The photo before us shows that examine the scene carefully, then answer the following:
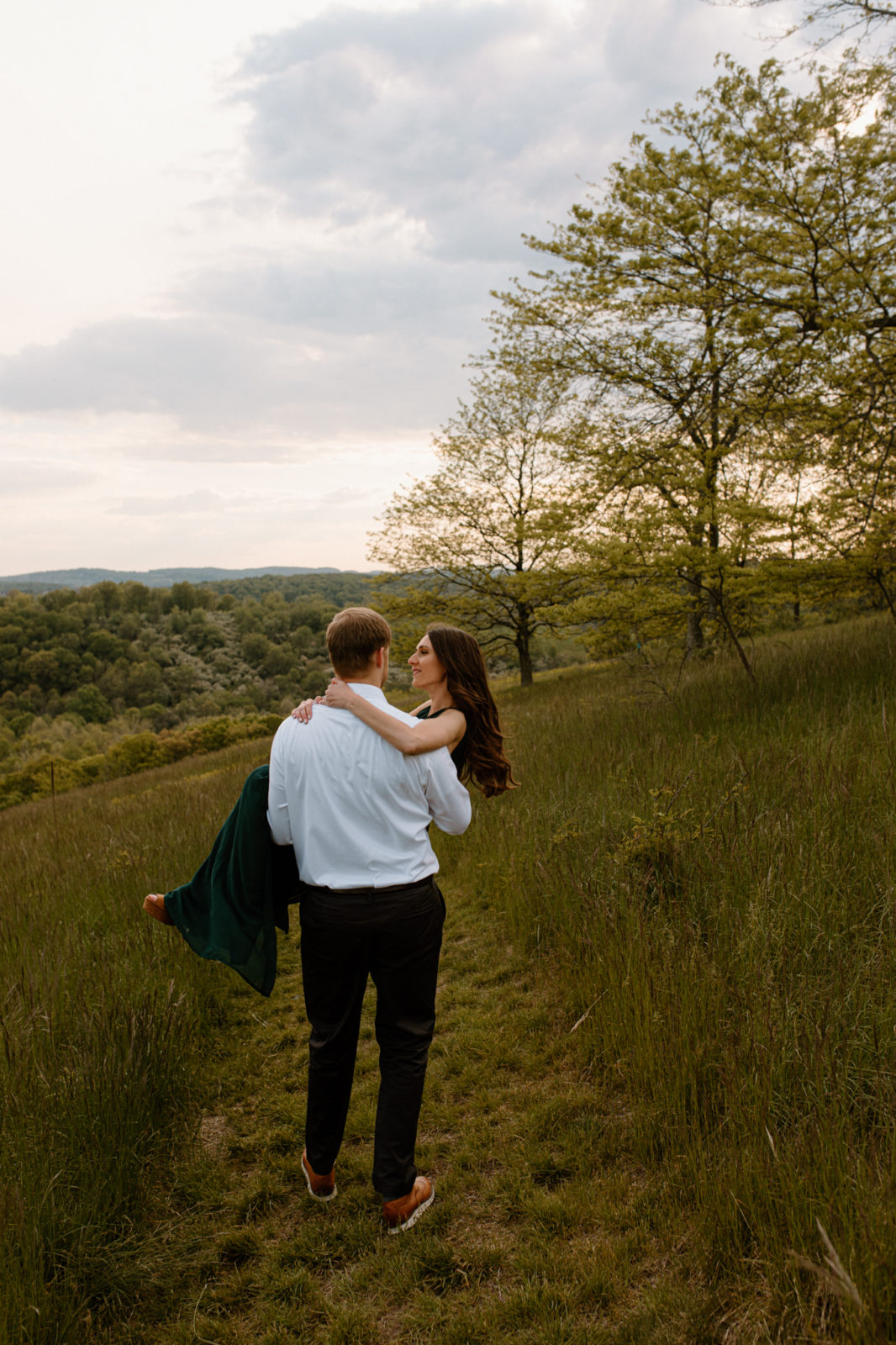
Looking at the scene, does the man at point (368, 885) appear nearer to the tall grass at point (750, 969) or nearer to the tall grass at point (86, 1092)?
the tall grass at point (86, 1092)

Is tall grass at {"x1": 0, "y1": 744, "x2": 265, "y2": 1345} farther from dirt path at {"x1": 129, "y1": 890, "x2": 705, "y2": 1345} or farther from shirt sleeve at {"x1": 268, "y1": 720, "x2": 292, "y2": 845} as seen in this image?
shirt sleeve at {"x1": 268, "y1": 720, "x2": 292, "y2": 845}

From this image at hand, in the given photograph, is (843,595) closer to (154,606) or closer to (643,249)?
(643,249)

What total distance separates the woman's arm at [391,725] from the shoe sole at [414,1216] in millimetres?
1687

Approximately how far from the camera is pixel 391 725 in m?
2.42

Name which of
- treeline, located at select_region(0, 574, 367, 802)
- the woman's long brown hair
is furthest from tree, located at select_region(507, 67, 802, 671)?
treeline, located at select_region(0, 574, 367, 802)

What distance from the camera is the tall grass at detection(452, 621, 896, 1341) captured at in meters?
1.96

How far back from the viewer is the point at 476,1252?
2.45m

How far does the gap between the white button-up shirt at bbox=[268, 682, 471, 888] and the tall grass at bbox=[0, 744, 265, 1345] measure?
4.25 feet

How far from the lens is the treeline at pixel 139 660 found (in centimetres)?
6206

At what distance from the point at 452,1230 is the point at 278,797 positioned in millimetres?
1663

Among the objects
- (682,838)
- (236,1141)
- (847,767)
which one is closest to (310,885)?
(236,1141)

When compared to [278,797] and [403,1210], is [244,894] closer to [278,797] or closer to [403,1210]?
[278,797]

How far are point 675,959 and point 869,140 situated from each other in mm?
8926

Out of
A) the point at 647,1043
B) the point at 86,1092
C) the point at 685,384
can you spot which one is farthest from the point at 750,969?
the point at 685,384
